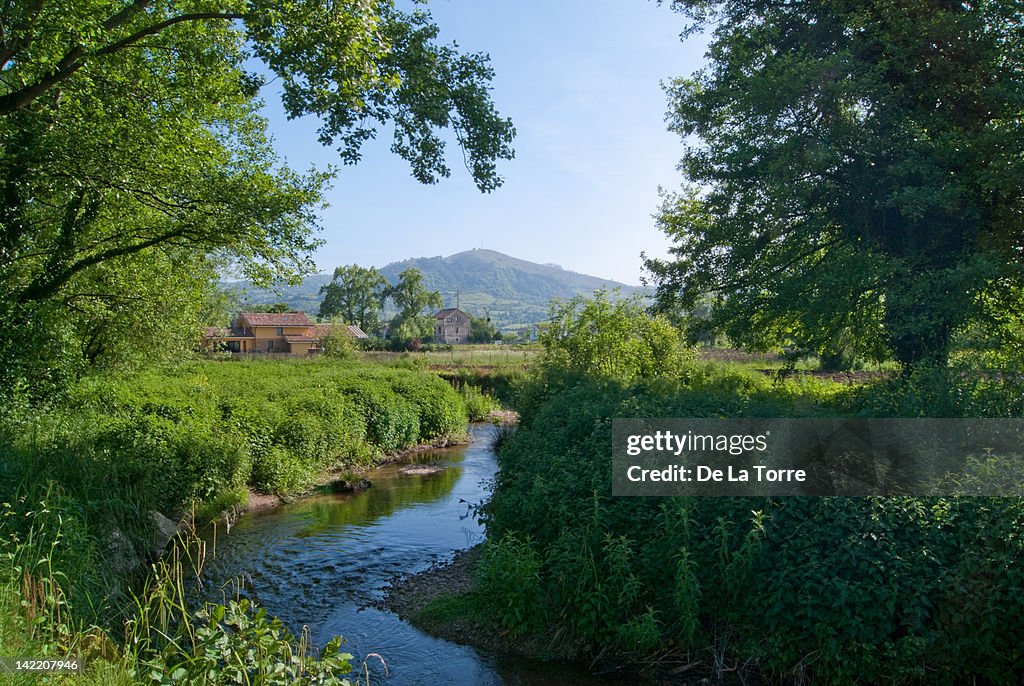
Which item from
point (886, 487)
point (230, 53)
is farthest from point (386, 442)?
point (886, 487)

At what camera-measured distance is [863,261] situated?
1215 cm

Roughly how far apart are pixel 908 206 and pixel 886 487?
21.2 ft

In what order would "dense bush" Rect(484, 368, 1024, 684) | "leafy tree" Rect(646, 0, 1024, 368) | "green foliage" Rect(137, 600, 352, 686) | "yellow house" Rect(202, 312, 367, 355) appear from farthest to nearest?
1. "yellow house" Rect(202, 312, 367, 355)
2. "leafy tree" Rect(646, 0, 1024, 368)
3. "dense bush" Rect(484, 368, 1024, 684)
4. "green foliage" Rect(137, 600, 352, 686)

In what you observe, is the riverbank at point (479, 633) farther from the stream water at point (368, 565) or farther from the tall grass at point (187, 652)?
the tall grass at point (187, 652)

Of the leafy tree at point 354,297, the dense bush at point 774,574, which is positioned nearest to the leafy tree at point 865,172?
the dense bush at point 774,574

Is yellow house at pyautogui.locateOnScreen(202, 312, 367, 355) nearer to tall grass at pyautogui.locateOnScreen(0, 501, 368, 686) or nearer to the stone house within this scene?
the stone house

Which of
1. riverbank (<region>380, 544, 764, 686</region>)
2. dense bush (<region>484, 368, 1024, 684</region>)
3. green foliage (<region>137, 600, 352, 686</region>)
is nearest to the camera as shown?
green foliage (<region>137, 600, 352, 686</region>)

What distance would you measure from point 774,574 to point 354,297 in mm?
115982

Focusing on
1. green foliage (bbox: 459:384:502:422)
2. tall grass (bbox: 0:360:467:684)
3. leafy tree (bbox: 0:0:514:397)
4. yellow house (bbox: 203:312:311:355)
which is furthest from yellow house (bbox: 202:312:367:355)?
leafy tree (bbox: 0:0:514:397)

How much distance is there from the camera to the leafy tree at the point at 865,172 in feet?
38.9

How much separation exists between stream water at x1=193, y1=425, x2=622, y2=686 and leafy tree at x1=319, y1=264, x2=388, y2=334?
10197cm

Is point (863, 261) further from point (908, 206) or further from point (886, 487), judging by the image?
point (886, 487)

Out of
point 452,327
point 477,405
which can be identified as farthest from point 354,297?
point 477,405

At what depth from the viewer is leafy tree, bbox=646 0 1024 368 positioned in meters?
11.9
